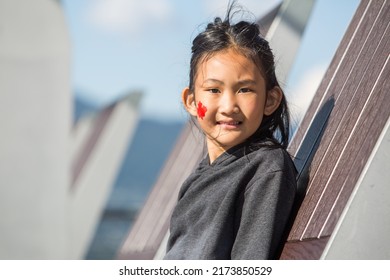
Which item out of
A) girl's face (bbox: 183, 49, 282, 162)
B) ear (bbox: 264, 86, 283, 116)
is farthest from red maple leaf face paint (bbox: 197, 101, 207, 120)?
ear (bbox: 264, 86, 283, 116)

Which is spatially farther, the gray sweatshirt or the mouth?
the mouth

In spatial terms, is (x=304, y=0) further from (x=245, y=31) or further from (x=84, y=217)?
(x=84, y=217)

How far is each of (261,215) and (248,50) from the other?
1.11 ft

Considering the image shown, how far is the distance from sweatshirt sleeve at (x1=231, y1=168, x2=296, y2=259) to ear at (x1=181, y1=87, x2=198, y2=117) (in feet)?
0.97

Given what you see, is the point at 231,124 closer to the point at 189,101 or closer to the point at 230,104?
the point at 230,104

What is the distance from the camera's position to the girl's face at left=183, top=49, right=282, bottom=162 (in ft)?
5.29

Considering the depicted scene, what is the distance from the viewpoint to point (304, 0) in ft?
7.84

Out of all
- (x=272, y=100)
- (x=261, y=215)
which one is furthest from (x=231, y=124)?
(x=261, y=215)

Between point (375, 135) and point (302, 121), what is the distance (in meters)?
0.79

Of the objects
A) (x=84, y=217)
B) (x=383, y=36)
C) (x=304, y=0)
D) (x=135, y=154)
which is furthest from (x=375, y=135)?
(x=135, y=154)

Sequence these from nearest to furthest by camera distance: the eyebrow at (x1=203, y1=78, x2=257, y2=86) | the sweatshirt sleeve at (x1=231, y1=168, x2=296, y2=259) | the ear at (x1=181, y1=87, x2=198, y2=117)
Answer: the sweatshirt sleeve at (x1=231, y1=168, x2=296, y2=259), the eyebrow at (x1=203, y1=78, x2=257, y2=86), the ear at (x1=181, y1=87, x2=198, y2=117)

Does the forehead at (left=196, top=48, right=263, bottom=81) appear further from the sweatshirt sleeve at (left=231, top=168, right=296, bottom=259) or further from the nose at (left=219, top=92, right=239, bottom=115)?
the sweatshirt sleeve at (left=231, top=168, right=296, bottom=259)

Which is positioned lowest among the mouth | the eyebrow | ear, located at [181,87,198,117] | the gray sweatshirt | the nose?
the gray sweatshirt

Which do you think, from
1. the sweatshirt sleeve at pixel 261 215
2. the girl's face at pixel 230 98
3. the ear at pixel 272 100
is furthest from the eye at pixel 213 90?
the sweatshirt sleeve at pixel 261 215
